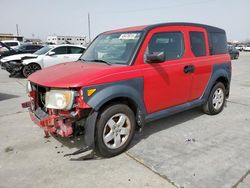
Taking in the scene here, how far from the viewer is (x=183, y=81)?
4.32 m

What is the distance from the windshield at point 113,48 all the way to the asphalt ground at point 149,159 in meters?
1.43

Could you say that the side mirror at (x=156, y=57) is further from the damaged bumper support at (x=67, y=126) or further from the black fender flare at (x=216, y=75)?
the black fender flare at (x=216, y=75)

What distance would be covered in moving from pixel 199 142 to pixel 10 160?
117 inches

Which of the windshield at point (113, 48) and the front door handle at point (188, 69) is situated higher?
the windshield at point (113, 48)

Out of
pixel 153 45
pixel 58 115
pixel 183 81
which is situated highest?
pixel 153 45

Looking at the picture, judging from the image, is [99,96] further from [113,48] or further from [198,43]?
[198,43]

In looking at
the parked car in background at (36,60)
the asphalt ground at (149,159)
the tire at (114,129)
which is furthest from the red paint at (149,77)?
the parked car in background at (36,60)

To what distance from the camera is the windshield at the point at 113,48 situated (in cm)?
377

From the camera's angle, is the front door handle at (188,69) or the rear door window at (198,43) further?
the rear door window at (198,43)

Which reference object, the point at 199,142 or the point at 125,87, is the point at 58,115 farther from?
the point at 199,142

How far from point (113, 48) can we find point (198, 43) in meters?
1.78

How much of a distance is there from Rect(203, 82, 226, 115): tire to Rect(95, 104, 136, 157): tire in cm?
228

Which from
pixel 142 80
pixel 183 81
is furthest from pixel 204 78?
pixel 142 80

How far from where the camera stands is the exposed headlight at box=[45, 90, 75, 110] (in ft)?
10.1
